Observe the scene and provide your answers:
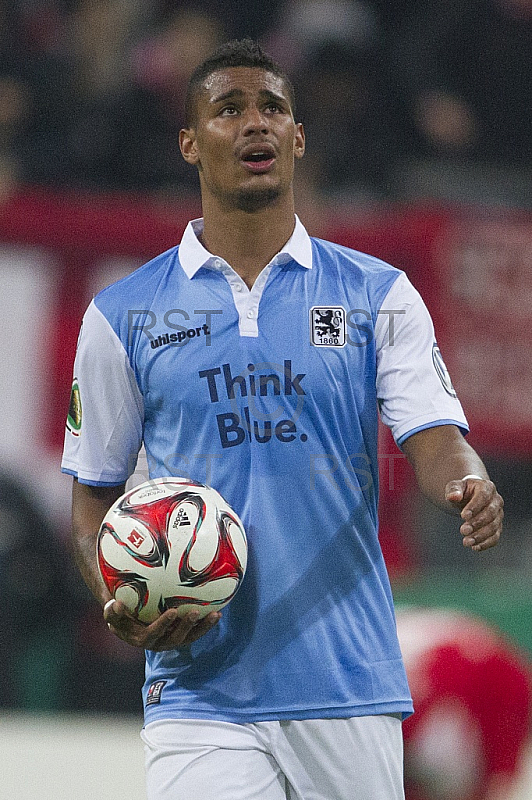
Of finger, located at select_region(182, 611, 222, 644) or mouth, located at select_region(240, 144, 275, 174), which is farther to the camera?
mouth, located at select_region(240, 144, 275, 174)

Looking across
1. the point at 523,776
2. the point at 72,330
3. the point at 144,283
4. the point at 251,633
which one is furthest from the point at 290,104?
the point at 72,330

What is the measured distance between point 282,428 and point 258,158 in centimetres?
63

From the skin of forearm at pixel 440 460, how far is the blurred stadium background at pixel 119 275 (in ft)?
8.97

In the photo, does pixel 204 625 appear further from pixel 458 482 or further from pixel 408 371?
pixel 408 371

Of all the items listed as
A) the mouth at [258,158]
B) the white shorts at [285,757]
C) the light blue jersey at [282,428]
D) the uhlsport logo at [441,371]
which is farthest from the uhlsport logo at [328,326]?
the white shorts at [285,757]

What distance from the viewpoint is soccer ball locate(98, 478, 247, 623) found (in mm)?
2459

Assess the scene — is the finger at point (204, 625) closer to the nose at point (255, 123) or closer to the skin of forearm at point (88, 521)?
the skin of forearm at point (88, 521)

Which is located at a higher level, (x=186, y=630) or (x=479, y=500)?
(x=479, y=500)

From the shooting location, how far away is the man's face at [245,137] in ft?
9.15

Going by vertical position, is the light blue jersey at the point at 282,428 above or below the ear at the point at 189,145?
below

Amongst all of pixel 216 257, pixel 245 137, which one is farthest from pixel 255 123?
pixel 216 257

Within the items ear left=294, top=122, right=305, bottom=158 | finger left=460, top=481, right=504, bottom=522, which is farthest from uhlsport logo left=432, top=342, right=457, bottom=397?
ear left=294, top=122, right=305, bottom=158

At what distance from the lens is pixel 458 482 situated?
7.76 feet

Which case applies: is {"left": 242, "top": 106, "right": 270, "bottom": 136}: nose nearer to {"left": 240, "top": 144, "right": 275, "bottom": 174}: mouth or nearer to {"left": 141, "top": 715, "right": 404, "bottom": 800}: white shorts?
{"left": 240, "top": 144, "right": 275, "bottom": 174}: mouth
